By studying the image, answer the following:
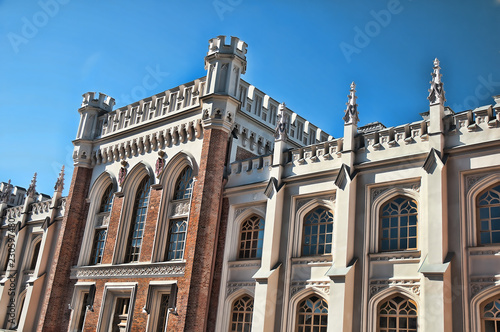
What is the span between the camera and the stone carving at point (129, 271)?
21.5 m

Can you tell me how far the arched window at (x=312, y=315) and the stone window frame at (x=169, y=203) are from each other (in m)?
6.97

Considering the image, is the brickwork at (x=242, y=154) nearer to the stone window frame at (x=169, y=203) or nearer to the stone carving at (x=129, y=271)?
the stone window frame at (x=169, y=203)

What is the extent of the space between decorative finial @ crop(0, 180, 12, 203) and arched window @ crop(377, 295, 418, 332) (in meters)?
31.3

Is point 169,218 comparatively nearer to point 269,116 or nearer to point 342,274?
point 269,116

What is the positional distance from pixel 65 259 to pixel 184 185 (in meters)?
8.45

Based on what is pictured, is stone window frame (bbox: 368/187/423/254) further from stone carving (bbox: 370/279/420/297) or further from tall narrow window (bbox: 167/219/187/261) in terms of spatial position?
tall narrow window (bbox: 167/219/187/261)

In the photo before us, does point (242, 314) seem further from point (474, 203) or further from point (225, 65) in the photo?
point (225, 65)

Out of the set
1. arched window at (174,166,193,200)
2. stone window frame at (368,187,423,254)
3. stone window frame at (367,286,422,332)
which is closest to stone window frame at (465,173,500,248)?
stone window frame at (368,187,423,254)

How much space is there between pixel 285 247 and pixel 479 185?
23.4 feet

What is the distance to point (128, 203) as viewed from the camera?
25.8 meters

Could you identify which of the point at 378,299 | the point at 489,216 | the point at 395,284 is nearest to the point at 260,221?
the point at 378,299

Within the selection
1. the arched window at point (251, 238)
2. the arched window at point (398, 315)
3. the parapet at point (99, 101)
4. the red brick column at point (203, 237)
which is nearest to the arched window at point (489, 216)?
the arched window at point (398, 315)

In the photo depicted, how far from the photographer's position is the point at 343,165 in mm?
18078

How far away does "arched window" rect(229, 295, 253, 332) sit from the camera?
19.4 metres
